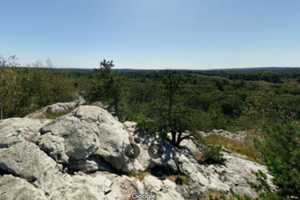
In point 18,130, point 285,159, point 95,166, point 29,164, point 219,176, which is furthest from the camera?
point 219,176

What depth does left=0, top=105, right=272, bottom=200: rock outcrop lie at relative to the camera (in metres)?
9.30

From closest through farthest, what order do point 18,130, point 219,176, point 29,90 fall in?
point 18,130 → point 219,176 → point 29,90

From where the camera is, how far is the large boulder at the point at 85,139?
10938 mm

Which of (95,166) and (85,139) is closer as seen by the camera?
(95,166)

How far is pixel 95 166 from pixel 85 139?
43.4 inches

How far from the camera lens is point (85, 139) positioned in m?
11.4

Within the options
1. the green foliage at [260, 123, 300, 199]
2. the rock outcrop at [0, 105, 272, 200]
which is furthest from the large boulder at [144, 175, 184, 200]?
the green foliage at [260, 123, 300, 199]

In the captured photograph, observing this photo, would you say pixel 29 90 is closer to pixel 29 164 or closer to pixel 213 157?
pixel 213 157

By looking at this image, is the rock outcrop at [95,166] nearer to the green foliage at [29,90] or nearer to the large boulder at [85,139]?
the large boulder at [85,139]

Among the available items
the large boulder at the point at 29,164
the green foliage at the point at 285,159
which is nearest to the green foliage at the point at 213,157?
the green foliage at the point at 285,159

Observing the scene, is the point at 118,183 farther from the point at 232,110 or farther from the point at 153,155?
the point at 232,110

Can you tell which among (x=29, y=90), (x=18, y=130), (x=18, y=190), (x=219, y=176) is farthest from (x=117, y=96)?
(x=29, y=90)

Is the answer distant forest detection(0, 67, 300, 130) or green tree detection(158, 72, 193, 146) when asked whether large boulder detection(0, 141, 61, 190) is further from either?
green tree detection(158, 72, 193, 146)

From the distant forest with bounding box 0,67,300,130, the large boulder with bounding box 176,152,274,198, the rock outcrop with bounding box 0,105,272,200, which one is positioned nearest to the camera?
the rock outcrop with bounding box 0,105,272,200
